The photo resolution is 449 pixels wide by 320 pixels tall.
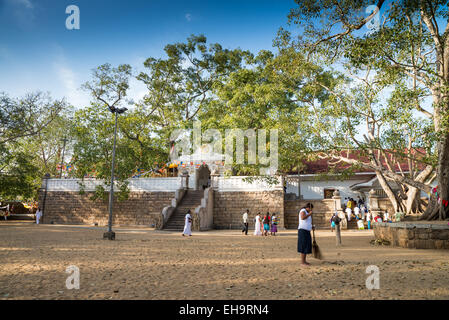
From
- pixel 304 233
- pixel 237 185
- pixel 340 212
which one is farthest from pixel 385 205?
pixel 304 233

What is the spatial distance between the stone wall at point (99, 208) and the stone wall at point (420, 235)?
15.5 metres

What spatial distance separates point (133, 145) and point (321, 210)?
15805 mm

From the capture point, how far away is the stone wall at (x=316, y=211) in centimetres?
2009

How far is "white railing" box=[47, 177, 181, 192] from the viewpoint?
22.6 metres

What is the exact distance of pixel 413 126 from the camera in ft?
34.1

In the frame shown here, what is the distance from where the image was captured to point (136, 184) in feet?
75.8

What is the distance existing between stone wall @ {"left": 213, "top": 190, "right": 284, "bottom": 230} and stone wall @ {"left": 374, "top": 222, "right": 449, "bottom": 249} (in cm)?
1007

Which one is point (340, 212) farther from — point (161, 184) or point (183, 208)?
point (161, 184)

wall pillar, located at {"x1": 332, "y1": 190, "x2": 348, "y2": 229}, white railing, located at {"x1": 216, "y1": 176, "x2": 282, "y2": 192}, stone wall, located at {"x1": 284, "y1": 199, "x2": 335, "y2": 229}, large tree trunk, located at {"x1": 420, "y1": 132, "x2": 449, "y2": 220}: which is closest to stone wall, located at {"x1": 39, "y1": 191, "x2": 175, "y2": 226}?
white railing, located at {"x1": 216, "y1": 176, "x2": 282, "y2": 192}

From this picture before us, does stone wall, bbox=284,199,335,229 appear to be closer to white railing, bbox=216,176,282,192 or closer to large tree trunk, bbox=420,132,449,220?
white railing, bbox=216,176,282,192

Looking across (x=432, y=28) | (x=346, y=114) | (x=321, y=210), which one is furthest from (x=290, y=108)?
(x=432, y=28)

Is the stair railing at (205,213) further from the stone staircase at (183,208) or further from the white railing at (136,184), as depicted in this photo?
the white railing at (136,184)
